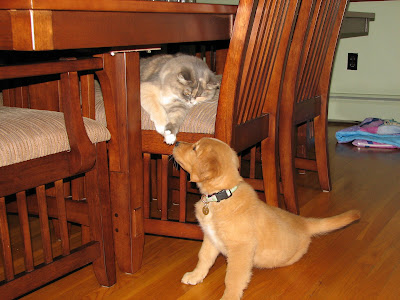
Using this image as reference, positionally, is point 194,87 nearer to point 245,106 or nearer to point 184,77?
point 184,77

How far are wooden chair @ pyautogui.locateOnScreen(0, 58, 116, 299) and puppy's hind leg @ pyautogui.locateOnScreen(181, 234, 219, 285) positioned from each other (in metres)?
0.26

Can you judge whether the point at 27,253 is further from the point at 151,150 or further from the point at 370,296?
the point at 370,296

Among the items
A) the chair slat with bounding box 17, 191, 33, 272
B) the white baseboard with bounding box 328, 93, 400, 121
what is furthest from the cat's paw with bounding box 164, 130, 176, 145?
the white baseboard with bounding box 328, 93, 400, 121

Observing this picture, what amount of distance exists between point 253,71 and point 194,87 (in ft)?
1.09

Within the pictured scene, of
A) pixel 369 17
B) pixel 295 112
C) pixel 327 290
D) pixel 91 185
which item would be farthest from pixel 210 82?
pixel 369 17

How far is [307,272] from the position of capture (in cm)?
185

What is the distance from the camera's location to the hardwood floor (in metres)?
1.70

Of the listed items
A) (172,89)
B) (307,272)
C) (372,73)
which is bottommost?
(307,272)

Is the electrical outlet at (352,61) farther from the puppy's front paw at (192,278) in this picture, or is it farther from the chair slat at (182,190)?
the puppy's front paw at (192,278)

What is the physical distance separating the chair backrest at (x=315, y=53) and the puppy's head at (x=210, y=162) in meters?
0.67

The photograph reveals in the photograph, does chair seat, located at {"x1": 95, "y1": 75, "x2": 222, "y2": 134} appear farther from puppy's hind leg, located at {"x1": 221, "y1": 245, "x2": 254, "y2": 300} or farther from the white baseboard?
the white baseboard

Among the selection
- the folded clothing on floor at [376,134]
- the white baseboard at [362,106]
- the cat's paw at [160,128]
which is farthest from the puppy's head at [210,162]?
the white baseboard at [362,106]

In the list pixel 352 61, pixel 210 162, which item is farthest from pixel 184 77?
pixel 352 61

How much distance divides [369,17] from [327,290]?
2044 millimetres
